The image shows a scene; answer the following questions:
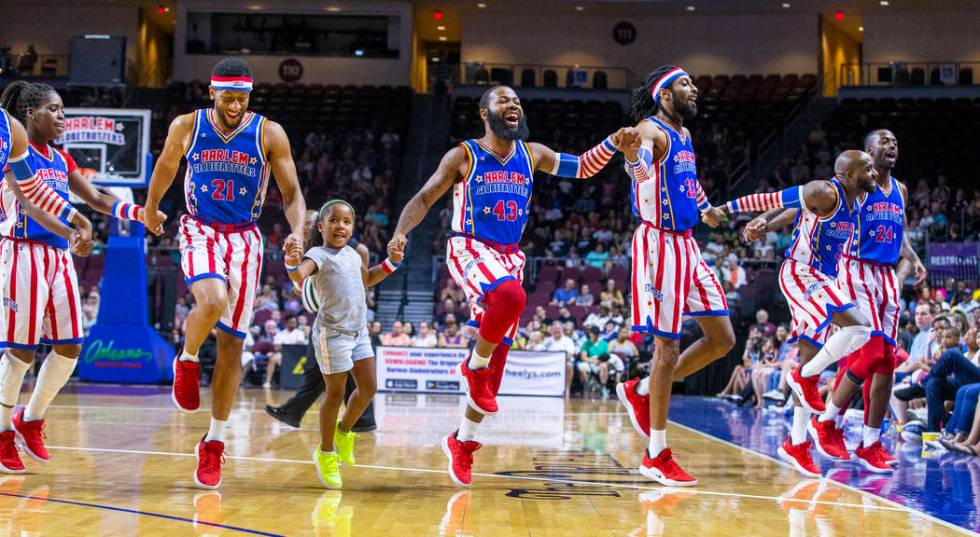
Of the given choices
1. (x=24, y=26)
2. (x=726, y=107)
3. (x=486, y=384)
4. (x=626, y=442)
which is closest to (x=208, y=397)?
(x=626, y=442)

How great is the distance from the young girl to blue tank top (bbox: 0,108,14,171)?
5.15 feet

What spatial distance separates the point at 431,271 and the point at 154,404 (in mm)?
10360

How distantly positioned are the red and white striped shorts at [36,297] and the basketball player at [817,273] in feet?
13.2

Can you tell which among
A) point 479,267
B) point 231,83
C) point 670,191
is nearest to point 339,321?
point 479,267

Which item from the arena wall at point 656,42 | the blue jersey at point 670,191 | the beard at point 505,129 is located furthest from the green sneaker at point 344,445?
the arena wall at point 656,42

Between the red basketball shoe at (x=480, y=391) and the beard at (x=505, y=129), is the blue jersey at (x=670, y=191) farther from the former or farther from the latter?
the red basketball shoe at (x=480, y=391)

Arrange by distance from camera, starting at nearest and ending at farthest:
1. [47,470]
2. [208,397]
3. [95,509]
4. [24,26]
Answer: [95,509] → [47,470] → [208,397] → [24,26]

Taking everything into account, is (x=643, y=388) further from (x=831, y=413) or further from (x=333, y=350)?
(x=333, y=350)

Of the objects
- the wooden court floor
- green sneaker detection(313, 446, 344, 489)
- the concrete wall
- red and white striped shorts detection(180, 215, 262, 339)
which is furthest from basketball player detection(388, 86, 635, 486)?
the concrete wall

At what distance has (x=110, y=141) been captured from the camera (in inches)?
591

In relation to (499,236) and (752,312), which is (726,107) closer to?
(752,312)

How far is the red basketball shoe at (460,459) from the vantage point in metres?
5.62

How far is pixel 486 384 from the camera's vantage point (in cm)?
590

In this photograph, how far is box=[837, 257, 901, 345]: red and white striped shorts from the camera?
704 centimetres
